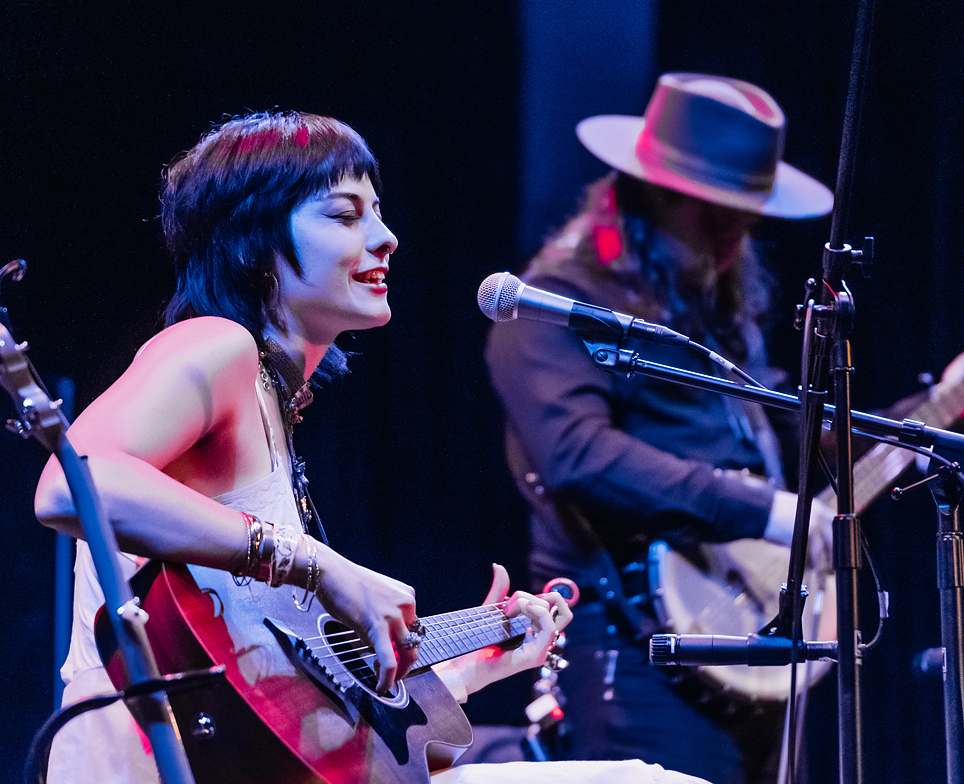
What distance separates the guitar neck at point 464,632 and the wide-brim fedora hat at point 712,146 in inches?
82.3

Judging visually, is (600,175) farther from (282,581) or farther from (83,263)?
(282,581)

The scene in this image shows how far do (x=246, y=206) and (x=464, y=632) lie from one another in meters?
0.98

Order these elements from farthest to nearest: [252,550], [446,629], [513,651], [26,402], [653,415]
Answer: [653,415], [513,651], [446,629], [252,550], [26,402]

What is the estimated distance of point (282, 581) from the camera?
1.37 metres

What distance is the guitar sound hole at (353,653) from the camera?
1.53 m

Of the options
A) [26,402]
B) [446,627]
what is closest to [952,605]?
[446,627]

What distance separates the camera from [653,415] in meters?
3.44

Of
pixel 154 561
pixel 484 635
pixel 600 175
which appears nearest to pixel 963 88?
pixel 600 175

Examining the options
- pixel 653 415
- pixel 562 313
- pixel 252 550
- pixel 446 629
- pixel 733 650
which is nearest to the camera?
pixel 252 550

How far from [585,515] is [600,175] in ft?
4.32

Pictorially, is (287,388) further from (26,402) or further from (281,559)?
(26,402)

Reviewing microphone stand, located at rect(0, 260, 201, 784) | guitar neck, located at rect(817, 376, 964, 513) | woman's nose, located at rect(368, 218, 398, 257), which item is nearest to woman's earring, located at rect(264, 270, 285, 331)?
woman's nose, located at rect(368, 218, 398, 257)

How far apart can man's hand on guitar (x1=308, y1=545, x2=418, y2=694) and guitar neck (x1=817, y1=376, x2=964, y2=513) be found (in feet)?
7.81

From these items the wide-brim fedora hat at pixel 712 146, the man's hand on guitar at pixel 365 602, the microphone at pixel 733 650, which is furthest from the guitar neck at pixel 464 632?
the wide-brim fedora hat at pixel 712 146
